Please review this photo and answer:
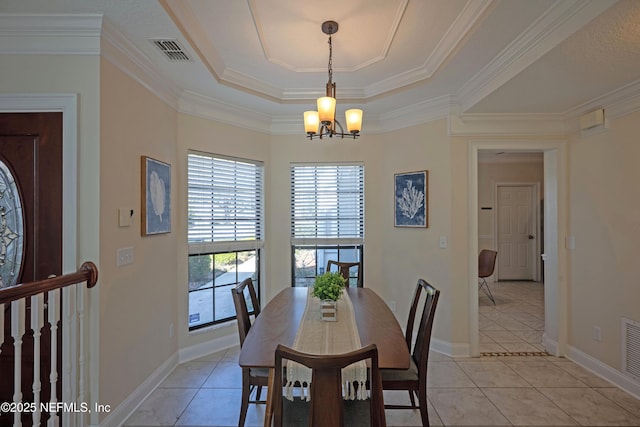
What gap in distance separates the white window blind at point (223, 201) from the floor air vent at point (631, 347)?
11.5ft

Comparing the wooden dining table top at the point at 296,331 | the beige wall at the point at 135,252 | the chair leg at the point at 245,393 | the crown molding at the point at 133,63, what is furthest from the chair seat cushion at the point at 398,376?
the crown molding at the point at 133,63

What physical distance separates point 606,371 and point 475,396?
1300 mm

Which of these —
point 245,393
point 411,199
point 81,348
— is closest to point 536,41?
point 411,199

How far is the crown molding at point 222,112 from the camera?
3.16 m

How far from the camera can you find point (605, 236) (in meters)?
2.89

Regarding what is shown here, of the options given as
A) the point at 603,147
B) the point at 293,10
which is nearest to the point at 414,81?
the point at 293,10

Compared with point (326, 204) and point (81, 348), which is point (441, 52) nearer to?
point (326, 204)

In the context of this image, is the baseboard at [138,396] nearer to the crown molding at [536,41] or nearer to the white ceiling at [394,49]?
the white ceiling at [394,49]

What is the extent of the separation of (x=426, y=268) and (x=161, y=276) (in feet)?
8.61

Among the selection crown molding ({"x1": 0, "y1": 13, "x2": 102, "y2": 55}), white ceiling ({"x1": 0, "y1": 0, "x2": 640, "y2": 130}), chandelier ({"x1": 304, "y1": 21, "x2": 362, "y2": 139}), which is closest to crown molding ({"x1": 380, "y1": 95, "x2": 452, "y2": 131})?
white ceiling ({"x1": 0, "y1": 0, "x2": 640, "y2": 130})

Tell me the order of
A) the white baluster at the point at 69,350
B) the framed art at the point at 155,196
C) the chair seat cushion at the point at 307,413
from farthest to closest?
the framed art at the point at 155,196
the white baluster at the point at 69,350
the chair seat cushion at the point at 307,413

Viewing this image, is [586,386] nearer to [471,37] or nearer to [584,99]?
[584,99]

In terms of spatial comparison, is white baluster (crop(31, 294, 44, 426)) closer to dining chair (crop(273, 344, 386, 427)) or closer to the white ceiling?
dining chair (crop(273, 344, 386, 427))

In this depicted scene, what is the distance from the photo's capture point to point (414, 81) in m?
2.98
